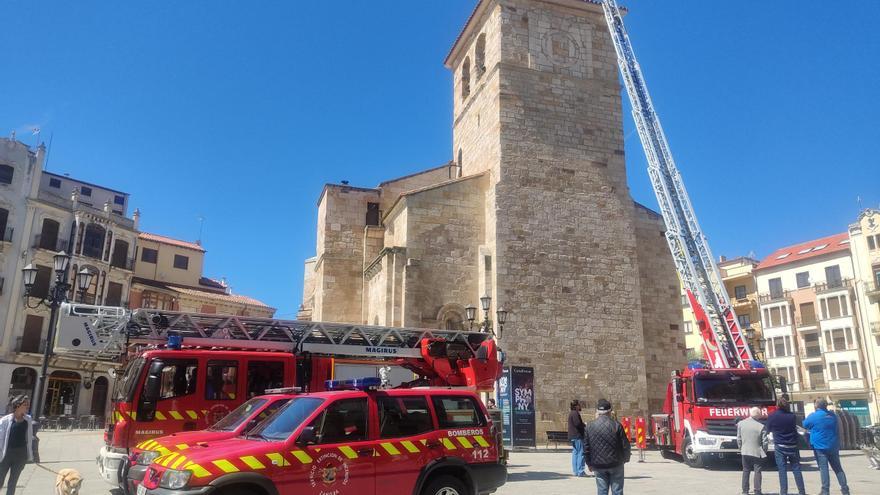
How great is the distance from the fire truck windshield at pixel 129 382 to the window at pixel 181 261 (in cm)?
3614

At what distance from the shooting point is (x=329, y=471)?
6.13 m

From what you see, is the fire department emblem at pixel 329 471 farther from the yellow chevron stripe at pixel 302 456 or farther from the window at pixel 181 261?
the window at pixel 181 261

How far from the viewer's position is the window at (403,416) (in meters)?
6.79

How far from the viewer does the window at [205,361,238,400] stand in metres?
9.42

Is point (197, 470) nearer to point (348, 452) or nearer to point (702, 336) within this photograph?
point (348, 452)

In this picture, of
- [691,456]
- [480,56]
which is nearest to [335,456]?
[691,456]

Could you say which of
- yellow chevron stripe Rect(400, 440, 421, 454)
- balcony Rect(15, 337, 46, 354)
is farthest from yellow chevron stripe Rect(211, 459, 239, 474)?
balcony Rect(15, 337, 46, 354)

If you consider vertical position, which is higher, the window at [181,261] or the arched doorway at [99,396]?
the window at [181,261]

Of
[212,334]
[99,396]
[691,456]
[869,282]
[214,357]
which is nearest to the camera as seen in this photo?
[214,357]

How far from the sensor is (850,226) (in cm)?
3950

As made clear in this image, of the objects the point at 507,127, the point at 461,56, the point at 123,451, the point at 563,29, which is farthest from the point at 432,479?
the point at 461,56

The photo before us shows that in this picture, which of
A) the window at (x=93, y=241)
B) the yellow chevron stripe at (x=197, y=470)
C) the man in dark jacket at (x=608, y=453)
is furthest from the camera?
the window at (x=93, y=241)

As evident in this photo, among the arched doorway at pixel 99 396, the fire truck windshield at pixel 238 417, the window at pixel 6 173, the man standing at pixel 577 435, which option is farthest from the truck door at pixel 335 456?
the window at pixel 6 173

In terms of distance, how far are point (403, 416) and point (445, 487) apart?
0.89 m
